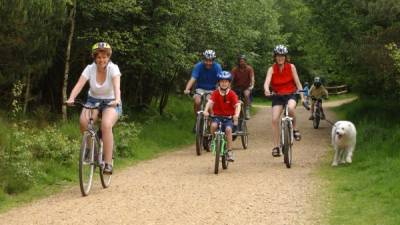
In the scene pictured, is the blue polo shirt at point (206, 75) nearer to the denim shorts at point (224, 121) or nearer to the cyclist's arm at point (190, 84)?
the cyclist's arm at point (190, 84)

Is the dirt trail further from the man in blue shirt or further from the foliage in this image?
the foliage

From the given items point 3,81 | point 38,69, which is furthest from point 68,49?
point 3,81

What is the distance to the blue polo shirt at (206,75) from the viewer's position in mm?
13328

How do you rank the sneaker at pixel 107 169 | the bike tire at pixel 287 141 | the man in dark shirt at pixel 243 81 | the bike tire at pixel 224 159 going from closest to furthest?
the sneaker at pixel 107 169, the bike tire at pixel 224 159, the bike tire at pixel 287 141, the man in dark shirt at pixel 243 81

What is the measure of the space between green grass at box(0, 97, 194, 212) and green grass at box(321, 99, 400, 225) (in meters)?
3.94

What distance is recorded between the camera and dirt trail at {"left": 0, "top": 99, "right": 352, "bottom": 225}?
6988 millimetres

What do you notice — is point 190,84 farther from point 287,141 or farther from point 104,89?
point 104,89

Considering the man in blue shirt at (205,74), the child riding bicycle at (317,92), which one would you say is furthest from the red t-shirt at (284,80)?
the child riding bicycle at (317,92)

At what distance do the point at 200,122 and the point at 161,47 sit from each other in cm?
→ 405

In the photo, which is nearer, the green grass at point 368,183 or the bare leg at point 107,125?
the green grass at point 368,183

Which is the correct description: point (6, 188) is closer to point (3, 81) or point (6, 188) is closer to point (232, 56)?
point (3, 81)

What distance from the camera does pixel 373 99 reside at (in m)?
23.4

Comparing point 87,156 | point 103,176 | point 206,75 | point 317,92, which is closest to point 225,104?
point 206,75

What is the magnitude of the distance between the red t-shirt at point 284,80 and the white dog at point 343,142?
42.7 inches
